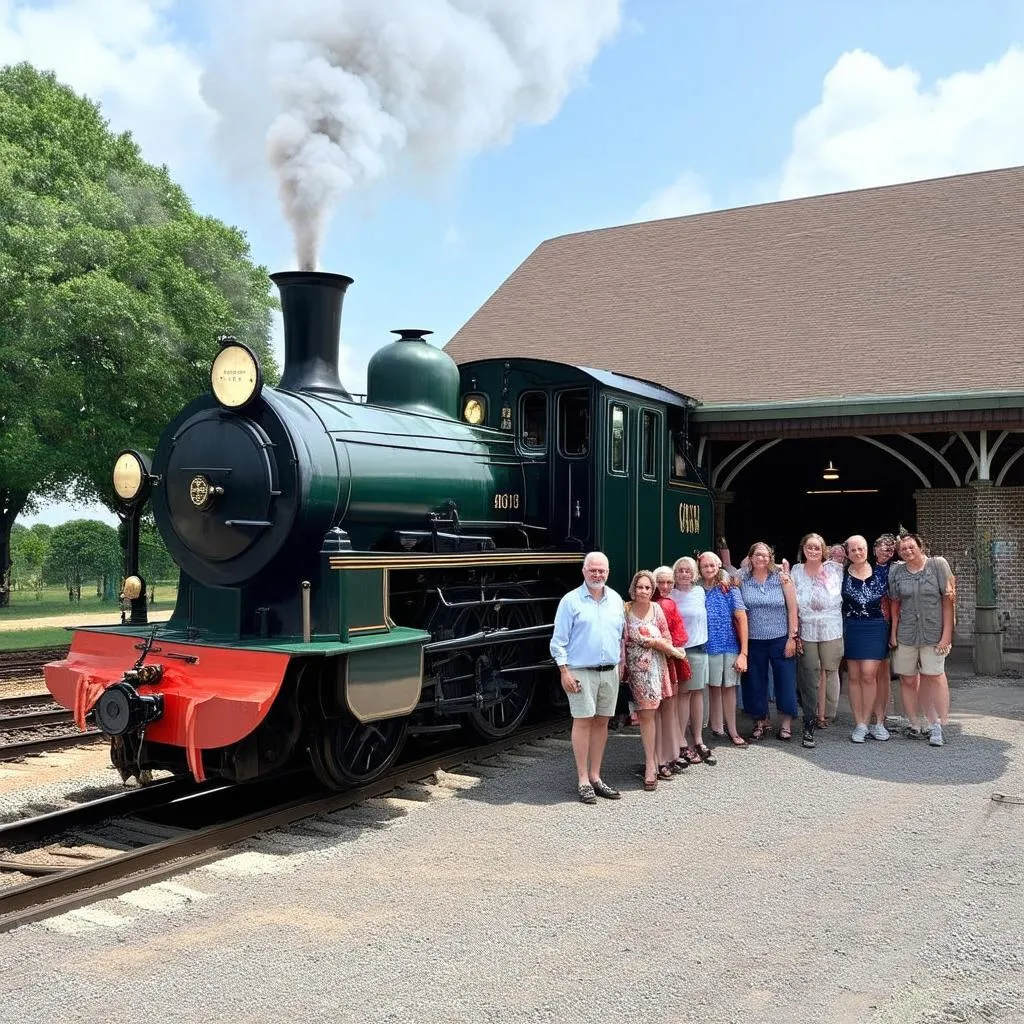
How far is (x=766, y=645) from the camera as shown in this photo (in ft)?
26.6

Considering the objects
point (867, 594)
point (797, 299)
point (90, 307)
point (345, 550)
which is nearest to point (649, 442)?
point (867, 594)

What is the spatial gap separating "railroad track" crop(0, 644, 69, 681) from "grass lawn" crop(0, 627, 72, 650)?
105 cm

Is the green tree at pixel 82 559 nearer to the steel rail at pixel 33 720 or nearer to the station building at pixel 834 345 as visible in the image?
the station building at pixel 834 345

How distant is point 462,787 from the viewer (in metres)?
6.95

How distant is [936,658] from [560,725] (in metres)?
3.09

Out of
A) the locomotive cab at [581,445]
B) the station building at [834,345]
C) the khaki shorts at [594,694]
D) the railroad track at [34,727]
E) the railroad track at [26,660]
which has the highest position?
the station building at [834,345]

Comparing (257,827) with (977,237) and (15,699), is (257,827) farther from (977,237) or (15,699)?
(977,237)

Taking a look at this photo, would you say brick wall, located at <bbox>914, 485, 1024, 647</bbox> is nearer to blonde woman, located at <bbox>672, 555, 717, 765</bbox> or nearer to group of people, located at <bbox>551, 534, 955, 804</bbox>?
group of people, located at <bbox>551, 534, 955, 804</bbox>

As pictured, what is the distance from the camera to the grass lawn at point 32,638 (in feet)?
55.2

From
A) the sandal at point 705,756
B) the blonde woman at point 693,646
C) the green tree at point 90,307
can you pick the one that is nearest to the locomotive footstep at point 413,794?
the blonde woman at point 693,646

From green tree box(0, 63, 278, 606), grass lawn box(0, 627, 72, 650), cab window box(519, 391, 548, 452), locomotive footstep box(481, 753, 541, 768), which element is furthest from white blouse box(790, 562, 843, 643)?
green tree box(0, 63, 278, 606)

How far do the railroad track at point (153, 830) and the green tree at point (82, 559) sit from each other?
1194 inches

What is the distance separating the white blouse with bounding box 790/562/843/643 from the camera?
8008 mm

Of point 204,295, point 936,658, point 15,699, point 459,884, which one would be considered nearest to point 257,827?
point 459,884
